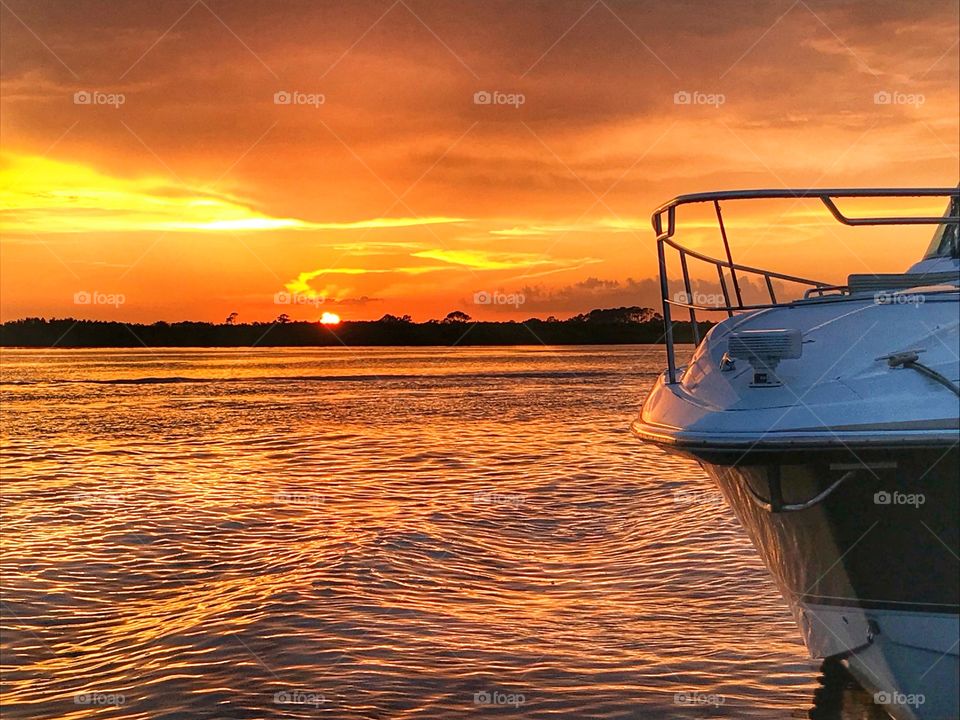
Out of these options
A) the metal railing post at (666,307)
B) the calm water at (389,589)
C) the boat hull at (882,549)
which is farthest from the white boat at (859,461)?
Answer: the calm water at (389,589)

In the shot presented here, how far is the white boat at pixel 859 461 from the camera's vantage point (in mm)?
4062

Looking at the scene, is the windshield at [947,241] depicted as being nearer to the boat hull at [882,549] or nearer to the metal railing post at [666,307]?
the metal railing post at [666,307]

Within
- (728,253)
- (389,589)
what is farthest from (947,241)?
(389,589)

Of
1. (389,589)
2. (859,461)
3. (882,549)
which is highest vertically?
(859,461)

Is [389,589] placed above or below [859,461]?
below

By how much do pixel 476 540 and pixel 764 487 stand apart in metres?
6.33

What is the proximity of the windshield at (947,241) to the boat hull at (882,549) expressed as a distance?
2.35 metres

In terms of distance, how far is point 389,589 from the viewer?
8500 mm

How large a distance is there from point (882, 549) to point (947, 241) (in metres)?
2.72

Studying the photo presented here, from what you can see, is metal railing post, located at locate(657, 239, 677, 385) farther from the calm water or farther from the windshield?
the calm water

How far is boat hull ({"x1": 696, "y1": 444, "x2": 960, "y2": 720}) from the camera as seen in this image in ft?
13.4

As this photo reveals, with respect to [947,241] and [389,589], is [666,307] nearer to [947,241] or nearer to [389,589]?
[947,241]

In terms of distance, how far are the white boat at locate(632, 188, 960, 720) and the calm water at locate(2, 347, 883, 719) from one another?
1413 millimetres

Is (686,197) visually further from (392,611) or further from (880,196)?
(392,611)
